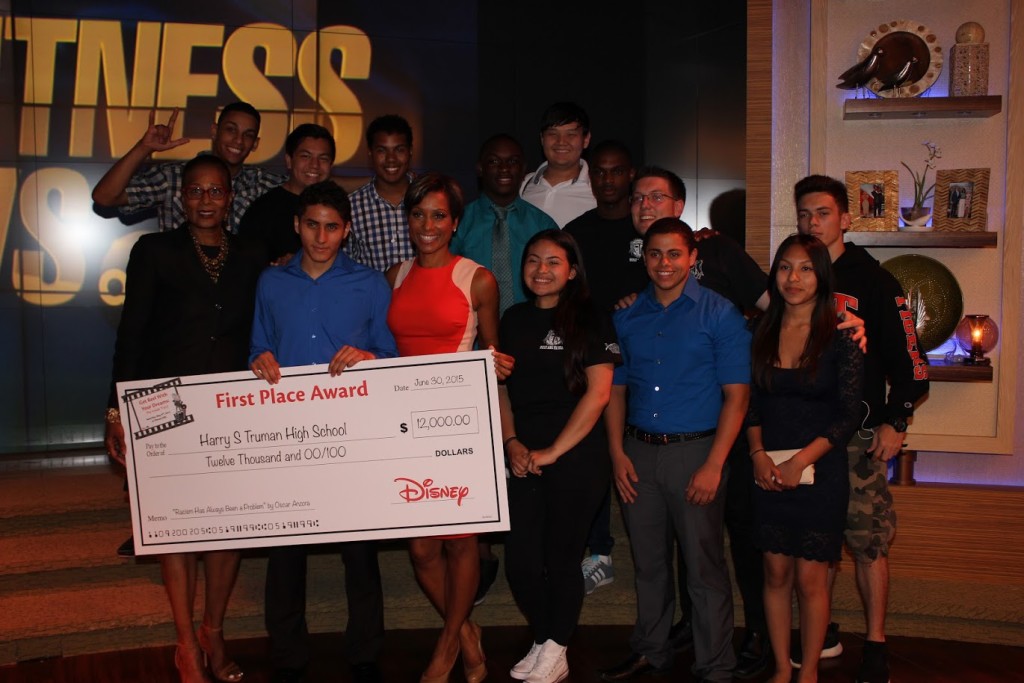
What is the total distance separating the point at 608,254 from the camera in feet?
13.4

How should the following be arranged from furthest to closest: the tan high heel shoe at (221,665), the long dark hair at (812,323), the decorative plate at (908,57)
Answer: the decorative plate at (908,57)
the tan high heel shoe at (221,665)
the long dark hair at (812,323)

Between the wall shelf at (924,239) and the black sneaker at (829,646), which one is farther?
the wall shelf at (924,239)

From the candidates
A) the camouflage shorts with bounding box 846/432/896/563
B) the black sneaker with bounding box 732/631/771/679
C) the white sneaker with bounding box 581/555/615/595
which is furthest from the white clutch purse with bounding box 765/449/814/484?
the white sneaker with bounding box 581/555/615/595

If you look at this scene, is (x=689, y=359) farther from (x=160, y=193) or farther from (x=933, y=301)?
(x=160, y=193)

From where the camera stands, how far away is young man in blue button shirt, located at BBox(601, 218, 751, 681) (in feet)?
10.8

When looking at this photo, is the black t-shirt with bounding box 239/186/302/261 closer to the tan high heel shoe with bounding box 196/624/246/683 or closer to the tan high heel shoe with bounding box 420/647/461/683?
the tan high heel shoe with bounding box 196/624/246/683

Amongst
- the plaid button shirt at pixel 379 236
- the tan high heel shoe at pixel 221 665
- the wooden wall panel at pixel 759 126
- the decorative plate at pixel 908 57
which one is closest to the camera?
the tan high heel shoe at pixel 221 665

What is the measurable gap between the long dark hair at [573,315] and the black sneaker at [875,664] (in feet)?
4.81

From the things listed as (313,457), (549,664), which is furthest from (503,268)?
(549,664)

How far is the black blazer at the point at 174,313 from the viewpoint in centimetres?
330

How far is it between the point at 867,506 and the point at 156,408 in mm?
2451

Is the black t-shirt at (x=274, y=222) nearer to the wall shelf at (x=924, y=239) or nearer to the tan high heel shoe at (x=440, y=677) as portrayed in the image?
the tan high heel shoe at (x=440, y=677)

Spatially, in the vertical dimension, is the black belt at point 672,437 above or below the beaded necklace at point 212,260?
below
